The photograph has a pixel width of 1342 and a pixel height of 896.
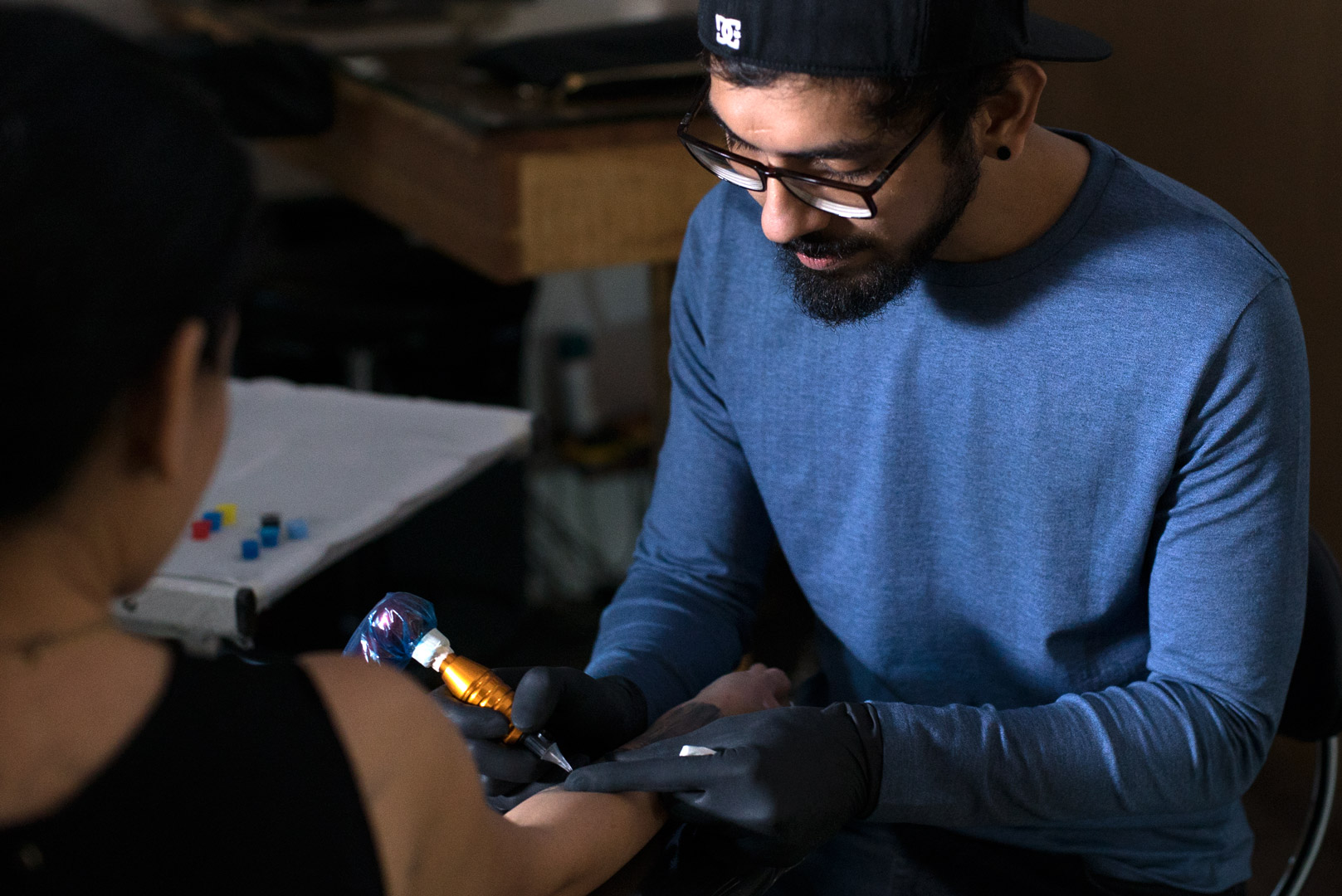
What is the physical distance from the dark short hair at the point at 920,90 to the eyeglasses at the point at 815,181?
1 centimetres

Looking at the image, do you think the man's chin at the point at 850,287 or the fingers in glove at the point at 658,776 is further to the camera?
the man's chin at the point at 850,287

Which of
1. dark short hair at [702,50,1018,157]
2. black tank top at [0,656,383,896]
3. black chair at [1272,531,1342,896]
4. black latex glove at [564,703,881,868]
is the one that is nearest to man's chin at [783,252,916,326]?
dark short hair at [702,50,1018,157]

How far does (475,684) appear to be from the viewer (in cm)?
89

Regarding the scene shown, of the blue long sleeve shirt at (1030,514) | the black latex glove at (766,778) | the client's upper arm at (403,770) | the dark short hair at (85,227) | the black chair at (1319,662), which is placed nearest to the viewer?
the dark short hair at (85,227)

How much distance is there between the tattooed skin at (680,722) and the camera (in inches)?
38.3

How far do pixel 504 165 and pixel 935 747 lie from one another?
1260 mm

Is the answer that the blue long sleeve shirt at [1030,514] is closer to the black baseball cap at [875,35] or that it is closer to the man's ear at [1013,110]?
the man's ear at [1013,110]

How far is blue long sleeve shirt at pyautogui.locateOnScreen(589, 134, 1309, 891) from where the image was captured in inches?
37.1

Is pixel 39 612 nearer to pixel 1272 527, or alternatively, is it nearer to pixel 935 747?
pixel 935 747

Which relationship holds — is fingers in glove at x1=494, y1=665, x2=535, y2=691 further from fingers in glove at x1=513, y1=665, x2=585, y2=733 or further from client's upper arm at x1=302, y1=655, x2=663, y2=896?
client's upper arm at x1=302, y1=655, x2=663, y2=896

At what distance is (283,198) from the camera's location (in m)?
3.14

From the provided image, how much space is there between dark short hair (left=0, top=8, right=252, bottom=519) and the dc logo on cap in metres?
0.48

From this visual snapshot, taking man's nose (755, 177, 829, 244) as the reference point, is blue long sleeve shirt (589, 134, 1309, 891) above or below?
below

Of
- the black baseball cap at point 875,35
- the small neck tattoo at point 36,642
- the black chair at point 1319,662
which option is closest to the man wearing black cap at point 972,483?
the black baseball cap at point 875,35
